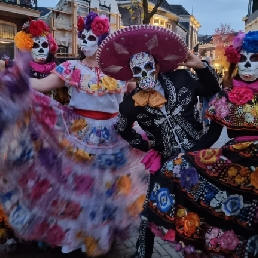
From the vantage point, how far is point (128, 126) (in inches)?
128

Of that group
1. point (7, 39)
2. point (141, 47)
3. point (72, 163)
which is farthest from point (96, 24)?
point (7, 39)

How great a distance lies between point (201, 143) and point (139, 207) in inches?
39.7

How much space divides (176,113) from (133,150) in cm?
88

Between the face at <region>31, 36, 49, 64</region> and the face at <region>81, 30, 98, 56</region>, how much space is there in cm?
130

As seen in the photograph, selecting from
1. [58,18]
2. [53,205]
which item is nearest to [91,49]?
[53,205]

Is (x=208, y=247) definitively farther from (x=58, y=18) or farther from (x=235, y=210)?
(x=58, y=18)

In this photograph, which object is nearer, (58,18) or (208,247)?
(208,247)

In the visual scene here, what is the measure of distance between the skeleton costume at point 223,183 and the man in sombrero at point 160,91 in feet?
0.39

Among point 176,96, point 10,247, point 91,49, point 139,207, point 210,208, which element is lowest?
point 10,247

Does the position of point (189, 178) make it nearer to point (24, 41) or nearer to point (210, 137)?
point (210, 137)

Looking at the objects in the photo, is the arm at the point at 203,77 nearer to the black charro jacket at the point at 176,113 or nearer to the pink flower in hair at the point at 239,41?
the black charro jacket at the point at 176,113

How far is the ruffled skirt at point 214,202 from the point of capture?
2699mm

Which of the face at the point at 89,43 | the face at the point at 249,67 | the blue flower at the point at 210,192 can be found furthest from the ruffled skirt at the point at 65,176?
the face at the point at 249,67

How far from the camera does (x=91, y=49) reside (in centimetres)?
387
